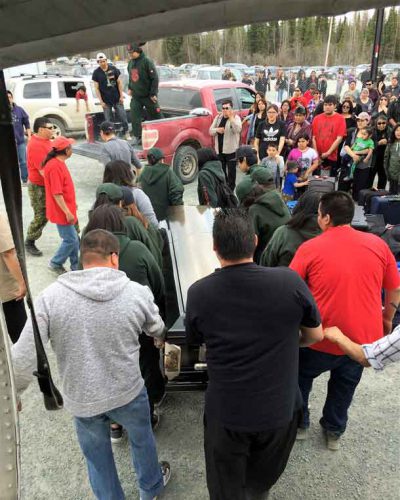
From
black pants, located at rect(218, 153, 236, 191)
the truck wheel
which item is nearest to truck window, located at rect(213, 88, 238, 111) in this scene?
the truck wheel

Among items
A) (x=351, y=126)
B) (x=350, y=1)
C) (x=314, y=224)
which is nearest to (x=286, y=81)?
(x=351, y=126)

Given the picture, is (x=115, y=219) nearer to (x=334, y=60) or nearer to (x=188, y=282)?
(x=188, y=282)

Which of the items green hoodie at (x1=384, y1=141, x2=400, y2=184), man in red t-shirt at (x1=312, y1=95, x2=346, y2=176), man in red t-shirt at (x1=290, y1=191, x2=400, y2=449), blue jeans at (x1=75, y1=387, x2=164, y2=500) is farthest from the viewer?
man in red t-shirt at (x1=312, y1=95, x2=346, y2=176)

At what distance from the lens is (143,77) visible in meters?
8.80

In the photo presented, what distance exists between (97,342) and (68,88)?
537 inches

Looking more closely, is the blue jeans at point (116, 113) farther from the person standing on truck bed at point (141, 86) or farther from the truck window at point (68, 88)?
the truck window at point (68, 88)

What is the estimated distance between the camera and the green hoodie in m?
7.22

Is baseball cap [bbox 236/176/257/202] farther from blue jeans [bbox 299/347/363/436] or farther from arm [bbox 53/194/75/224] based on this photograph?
blue jeans [bbox 299/347/363/436]

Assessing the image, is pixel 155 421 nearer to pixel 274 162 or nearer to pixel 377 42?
pixel 274 162

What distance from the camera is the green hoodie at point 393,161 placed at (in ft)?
23.7

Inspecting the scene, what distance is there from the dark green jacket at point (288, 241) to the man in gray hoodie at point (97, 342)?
3.84ft

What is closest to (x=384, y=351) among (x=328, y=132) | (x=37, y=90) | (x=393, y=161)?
(x=393, y=161)

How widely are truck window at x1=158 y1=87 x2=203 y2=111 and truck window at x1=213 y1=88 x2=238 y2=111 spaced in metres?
0.40

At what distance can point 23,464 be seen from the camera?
125 inches
